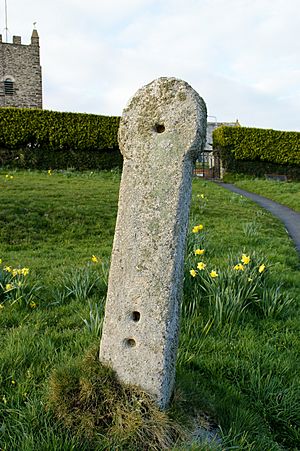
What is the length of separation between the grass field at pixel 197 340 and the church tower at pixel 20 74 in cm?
2910

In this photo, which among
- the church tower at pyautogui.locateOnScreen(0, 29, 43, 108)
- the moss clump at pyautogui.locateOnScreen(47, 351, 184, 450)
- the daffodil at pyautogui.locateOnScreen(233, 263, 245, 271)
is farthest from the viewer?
the church tower at pyautogui.locateOnScreen(0, 29, 43, 108)

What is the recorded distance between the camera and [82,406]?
1.91 meters

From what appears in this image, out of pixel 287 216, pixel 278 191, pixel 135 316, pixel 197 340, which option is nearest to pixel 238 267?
pixel 197 340

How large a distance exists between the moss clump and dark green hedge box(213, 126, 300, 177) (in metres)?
20.2

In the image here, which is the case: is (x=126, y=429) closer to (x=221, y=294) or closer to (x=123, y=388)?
(x=123, y=388)

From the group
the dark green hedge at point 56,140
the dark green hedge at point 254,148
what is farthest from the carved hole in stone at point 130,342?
the dark green hedge at point 254,148

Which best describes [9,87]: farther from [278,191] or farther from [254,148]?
[278,191]

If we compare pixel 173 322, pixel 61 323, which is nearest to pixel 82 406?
pixel 173 322

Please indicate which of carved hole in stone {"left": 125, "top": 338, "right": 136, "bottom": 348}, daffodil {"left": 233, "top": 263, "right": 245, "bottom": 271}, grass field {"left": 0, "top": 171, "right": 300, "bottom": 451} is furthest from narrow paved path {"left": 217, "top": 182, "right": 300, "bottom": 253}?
carved hole in stone {"left": 125, "top": 338, "right": 136, "bottom": 348}

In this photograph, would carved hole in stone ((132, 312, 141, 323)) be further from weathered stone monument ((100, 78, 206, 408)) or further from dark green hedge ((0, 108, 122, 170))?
dark green hedge ((0, 108, 122, 170))

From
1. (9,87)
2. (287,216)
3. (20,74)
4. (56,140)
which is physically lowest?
(287,216)

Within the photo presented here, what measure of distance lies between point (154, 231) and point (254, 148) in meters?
20.4

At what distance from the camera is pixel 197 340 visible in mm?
2891

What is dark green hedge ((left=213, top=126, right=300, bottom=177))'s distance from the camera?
21125mm
